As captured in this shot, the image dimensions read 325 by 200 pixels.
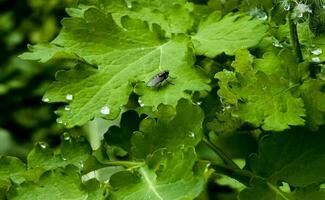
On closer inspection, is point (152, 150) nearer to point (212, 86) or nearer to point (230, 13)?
point (212, 86)

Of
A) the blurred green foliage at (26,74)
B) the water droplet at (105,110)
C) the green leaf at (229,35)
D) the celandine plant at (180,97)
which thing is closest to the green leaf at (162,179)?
the celandine plant at (180,97)

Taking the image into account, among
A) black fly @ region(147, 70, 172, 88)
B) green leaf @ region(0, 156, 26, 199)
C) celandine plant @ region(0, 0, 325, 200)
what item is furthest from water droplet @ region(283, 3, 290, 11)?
green leaf @ region(0, 156, 26, 199)

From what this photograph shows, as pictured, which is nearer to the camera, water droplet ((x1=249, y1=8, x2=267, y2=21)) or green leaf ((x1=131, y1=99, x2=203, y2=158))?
green leaf ((x1=131, y1=99, x2=203, y2=158))

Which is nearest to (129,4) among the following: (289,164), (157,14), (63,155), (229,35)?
(157,14)

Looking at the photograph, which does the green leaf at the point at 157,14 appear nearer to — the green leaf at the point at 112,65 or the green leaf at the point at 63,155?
the green leaf at the point at 112,65

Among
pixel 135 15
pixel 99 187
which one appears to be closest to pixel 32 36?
pixel 135 15

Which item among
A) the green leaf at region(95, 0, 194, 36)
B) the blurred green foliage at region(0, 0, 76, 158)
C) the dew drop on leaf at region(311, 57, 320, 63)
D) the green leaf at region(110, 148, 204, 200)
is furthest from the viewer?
the blurred green foliage at region(0, 0, 76, 158)

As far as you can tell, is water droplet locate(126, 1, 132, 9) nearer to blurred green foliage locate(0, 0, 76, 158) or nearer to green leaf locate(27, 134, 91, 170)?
green leaf locate(27, 134, 91, 170)
